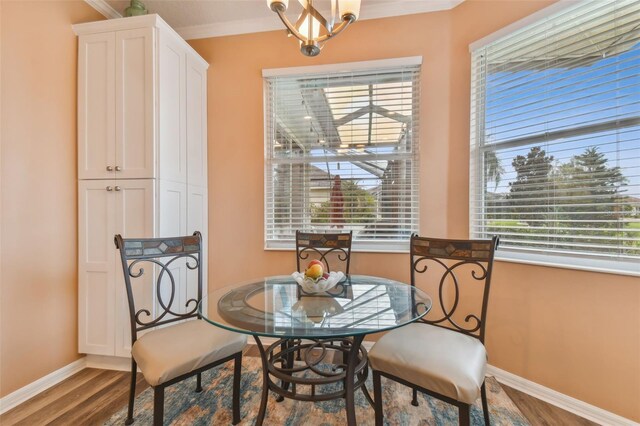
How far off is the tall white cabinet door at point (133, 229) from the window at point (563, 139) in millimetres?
2460

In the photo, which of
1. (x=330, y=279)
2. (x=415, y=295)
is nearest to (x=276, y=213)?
(x=330, y=279)

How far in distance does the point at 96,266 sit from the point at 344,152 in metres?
2.15

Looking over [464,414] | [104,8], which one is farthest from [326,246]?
[104,8]

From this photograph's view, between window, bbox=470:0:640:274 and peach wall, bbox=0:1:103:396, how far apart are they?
306 centimetres

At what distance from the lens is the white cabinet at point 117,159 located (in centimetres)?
196

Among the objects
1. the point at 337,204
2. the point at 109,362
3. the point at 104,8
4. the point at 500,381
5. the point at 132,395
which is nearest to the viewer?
the point at 132,395

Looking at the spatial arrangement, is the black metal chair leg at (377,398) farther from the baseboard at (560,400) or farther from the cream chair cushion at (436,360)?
the baseboard at (560,400)

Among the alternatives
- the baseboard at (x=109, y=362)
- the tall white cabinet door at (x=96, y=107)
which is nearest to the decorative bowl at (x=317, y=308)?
the baseboard at (x=109, y=362)

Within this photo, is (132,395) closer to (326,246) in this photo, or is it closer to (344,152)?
(326,246)

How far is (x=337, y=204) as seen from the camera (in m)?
2.46

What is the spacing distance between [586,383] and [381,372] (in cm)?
135

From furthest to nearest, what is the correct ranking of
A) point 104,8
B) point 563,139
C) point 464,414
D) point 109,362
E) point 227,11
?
point 227,11, point 104,8, point 109,362, point 563,139, point 464,414

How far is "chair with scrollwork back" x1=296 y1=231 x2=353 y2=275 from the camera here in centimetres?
218

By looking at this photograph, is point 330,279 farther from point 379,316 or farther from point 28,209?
point 28,209
